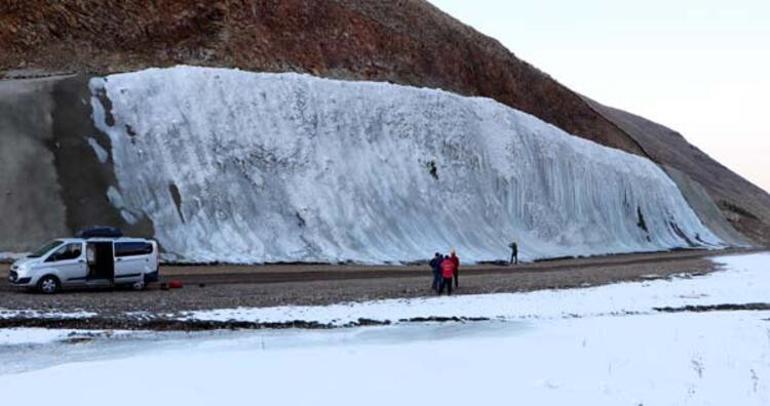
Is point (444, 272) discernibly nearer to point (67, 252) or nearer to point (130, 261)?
point (130, 261)

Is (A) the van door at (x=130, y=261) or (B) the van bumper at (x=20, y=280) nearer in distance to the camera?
(B) the van bumper at (x=20, y=280)

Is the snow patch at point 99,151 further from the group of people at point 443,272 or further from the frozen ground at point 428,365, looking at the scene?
the frozen ground at point 428,365

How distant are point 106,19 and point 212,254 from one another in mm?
21784

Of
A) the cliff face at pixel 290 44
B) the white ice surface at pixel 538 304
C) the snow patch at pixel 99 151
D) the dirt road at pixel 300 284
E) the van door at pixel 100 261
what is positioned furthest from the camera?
the cliff face at pixel 290 44

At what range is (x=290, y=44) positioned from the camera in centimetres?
5766

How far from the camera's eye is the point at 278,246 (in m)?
40.8

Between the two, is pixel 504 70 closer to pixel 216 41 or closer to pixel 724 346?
pixel 216 41

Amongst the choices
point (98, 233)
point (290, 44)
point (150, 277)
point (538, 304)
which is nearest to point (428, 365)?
point (538, 304)

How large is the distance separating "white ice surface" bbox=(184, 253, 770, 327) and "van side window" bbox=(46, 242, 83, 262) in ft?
25.5

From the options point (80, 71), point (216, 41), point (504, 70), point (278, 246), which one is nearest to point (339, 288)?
point (278, 246)

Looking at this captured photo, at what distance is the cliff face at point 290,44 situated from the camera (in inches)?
1981

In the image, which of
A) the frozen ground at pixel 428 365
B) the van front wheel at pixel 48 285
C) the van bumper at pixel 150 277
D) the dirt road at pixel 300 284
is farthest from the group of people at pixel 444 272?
the van front wheel at pixel 48 285

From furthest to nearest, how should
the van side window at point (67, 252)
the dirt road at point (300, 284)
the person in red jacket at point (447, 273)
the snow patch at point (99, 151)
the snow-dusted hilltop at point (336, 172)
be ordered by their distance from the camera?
the snow-dusted hilltop at point (336, 172)
the snow patch at point (99, 151)
the person in red jacket at point (447, 273)
the van side window at point (67, 252)
the dirt road at point (300, 284)

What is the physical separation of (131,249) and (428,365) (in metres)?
18.2
